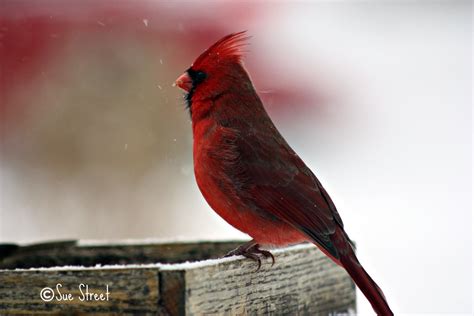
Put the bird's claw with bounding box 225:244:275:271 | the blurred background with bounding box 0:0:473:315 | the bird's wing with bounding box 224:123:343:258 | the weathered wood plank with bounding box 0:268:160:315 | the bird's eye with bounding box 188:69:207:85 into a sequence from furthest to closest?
A: the blurred background with bounding box 0:0:473:315 → the bird's eye with bounding box 188:69:207:85 → the bird's wing with bounding box 224:123:343:258 → the bird's claw with bounding box 225:244:275:271 → the weathered wood plank with bounding box 0:268:160:315

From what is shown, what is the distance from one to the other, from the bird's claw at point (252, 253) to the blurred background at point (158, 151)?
1.76 m

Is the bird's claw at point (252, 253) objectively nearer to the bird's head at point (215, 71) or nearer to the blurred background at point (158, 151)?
the bird's head at point (215, 71)

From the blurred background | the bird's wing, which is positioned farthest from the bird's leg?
the blurred background

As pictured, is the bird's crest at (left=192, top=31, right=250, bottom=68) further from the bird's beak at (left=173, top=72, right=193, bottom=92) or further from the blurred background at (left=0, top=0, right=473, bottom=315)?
the blurred background at (left=0, top=0, right=473, bottom=315)

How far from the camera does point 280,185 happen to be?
233 cm

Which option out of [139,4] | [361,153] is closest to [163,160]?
[139,4]

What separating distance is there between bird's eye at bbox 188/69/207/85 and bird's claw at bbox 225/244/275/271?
484 millimetres

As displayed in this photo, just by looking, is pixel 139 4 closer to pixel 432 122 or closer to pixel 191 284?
pixel 432 122

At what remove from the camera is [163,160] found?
16.4 ft

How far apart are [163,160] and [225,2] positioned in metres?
1.15

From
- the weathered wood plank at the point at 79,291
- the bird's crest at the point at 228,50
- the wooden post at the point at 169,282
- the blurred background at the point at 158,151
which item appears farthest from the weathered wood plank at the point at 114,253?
the blurred background at the point at 158,151

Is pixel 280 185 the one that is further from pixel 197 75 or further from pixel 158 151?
pixel 158 151

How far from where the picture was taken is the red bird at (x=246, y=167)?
228cm

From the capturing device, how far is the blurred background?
4699 mm
